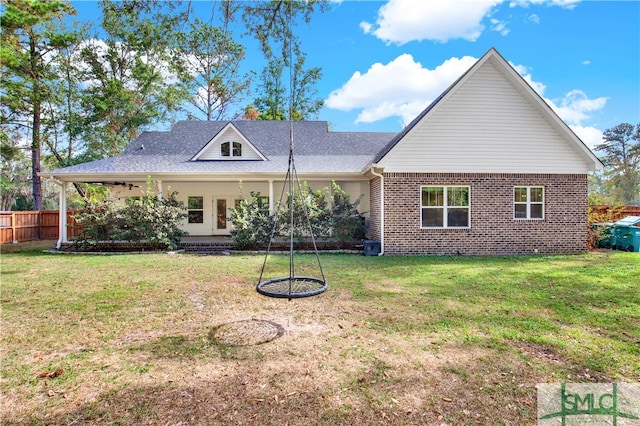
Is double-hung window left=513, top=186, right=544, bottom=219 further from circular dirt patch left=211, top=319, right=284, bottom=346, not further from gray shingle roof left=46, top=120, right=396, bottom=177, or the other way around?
circular dirt patch left=211, top=319, right=284, bottom=346

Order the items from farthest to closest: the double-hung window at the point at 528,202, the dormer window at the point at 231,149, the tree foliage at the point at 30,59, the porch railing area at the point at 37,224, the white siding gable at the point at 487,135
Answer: the tree foliage at the point at 30,59 < the porch railing area at the point at 37,224 < the dormer window at the point at 231,149 < the double-hung window at the point at 528,202 < the white siding gable at the point at 487,135

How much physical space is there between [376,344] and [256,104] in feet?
91.2

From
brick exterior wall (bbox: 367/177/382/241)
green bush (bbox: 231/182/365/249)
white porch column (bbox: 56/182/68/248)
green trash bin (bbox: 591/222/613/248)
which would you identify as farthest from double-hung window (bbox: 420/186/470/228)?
white porch column (bbox: 56/182/68/248)

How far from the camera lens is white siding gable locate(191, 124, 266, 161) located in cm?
1539

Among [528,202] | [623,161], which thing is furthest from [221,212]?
[623,161]

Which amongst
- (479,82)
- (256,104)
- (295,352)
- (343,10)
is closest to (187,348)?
(295,352)

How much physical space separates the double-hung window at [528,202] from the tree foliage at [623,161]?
3352 centimetres

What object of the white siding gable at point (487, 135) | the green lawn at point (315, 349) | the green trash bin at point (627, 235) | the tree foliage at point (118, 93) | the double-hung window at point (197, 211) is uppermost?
the tree foliage at point (118, 93)

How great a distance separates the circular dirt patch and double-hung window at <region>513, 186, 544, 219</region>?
1038 centimetres

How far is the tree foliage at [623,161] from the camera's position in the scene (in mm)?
37281

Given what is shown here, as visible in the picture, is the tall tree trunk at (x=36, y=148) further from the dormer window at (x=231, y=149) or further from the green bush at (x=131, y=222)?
the dormer window at (x=231, y=149)

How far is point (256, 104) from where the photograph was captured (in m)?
29.4

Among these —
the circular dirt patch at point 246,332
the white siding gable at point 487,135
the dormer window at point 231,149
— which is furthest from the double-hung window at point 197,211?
the circular dirt patch at point 246,332

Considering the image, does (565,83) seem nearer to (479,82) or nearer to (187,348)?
(479,82)
